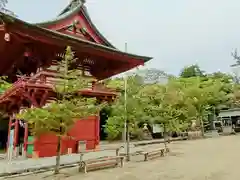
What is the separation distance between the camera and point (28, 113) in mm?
10578

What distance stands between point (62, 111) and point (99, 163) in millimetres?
3410

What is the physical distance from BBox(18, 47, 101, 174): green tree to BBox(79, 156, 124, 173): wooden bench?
122cm

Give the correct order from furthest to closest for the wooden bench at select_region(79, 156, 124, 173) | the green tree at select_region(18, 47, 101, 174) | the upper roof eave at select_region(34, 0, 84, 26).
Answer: the upper roof eave at select_region(34, 0, 84, 26) < the wooden bench at select_region(79, 156, 124, 173) < the green tree at select_region(18, 47, 101, 174)

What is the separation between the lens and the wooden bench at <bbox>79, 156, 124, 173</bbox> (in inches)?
470

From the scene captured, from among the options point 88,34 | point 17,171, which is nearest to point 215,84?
point 88,34

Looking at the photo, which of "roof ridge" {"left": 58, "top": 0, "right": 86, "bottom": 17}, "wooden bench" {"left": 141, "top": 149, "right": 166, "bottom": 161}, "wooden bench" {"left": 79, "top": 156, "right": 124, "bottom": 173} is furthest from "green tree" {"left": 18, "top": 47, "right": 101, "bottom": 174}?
"roof ridge" {"left": 58, "top": 0, "right": 86, "bottom": 17}

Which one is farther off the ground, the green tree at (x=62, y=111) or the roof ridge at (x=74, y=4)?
the roof ridge at (x=74, y=4)

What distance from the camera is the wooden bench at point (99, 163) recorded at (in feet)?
39.2

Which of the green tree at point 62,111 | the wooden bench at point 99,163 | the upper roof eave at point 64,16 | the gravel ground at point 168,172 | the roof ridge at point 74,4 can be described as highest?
the roof ridge at point 74,4

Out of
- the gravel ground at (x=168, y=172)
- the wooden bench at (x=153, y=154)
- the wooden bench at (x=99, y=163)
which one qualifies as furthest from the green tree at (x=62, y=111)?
the wooden bench at (x=153, y=154)

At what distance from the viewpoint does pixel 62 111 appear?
1062 centimetres

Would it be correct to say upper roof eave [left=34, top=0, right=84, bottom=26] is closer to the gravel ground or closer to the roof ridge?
the roof ridge

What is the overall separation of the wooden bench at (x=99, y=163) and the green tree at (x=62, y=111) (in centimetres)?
122

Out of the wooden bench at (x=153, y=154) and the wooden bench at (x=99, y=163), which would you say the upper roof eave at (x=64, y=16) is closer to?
the wooden bench at (x=99, y=163)
